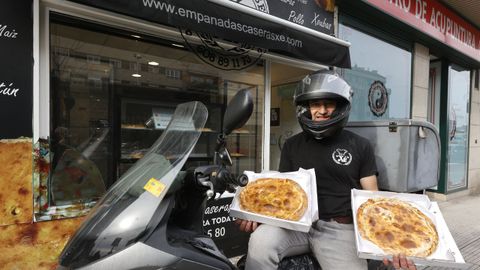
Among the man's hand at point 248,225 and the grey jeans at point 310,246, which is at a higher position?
the man's hand at point 248,225

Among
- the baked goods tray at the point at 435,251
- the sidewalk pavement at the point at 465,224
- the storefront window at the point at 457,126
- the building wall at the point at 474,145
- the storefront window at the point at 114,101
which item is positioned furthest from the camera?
the building wall at the point at 474,145

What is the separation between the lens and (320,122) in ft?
6.04

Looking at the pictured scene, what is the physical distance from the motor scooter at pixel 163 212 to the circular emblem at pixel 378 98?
5.12 metres

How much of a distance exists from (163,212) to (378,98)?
5794 millimetres

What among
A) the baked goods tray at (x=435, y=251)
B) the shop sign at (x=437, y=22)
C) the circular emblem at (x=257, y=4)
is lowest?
the baked goods tray at (x=435, y=251)

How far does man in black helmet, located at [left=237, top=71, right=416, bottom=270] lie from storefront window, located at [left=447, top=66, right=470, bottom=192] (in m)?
7.36

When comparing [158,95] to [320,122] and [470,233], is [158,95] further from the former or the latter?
[470,233]

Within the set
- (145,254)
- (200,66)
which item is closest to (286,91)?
(200,66)

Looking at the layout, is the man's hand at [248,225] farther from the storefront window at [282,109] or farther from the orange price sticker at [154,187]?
the storefront window at [282,109]

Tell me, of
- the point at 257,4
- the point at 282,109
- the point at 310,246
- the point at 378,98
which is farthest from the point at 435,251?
the point at 378,98

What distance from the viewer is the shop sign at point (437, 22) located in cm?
552

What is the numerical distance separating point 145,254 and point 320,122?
48.1 inches

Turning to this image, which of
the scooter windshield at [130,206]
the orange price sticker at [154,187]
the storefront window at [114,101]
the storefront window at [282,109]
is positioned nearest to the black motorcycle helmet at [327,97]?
the scooter windshield at [130,206]

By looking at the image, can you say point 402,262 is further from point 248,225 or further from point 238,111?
point 238,111
